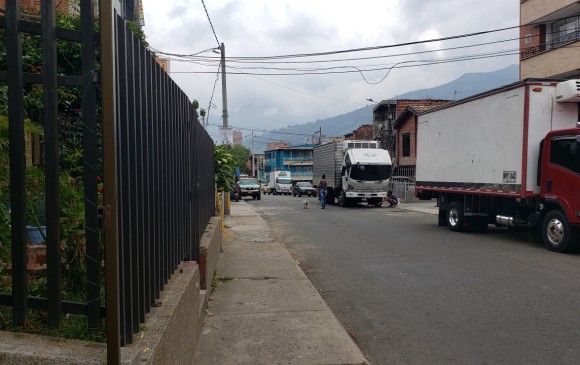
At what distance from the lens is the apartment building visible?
2136 cm

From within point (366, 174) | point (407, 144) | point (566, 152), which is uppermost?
point (407, 144)

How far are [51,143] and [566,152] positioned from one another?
10583mm

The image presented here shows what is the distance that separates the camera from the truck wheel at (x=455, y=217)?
47.3 feet

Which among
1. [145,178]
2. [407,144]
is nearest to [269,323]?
[145,178]

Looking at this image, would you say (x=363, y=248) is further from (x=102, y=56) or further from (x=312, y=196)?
(x=312, y=196)

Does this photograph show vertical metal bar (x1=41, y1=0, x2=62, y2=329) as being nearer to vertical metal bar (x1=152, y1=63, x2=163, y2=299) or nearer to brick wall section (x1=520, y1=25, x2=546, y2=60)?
vertical metal bar (x1=152, y1=63, x2=163, y2=299)

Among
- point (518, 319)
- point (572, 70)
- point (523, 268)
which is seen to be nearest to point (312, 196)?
point (572, 70)

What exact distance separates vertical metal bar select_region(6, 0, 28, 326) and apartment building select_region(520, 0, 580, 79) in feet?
71.9

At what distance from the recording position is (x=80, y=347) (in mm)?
2404

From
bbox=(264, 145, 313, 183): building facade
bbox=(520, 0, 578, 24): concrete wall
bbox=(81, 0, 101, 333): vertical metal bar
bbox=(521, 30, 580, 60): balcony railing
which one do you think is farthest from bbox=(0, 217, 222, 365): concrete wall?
bbox=(264, 145, 313, 183): building facade

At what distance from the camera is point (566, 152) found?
410 inches

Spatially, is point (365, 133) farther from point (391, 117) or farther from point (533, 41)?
point (533, 41)

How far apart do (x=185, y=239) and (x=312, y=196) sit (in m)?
38.8

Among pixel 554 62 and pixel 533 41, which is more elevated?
pixel 533 41
